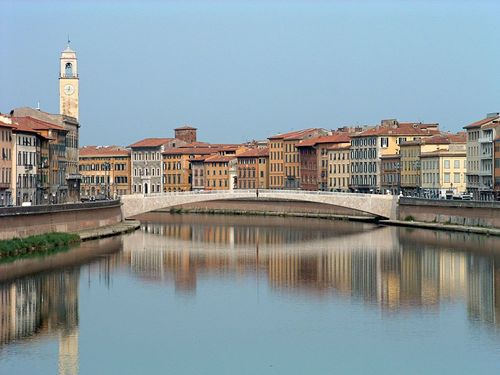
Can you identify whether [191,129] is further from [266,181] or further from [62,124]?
[62,124]

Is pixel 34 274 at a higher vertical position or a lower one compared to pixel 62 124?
lower

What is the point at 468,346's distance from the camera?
33625 mm

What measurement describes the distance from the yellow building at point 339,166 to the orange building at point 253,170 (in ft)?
36.2

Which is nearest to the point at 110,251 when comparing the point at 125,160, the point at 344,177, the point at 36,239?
the point at 36,239

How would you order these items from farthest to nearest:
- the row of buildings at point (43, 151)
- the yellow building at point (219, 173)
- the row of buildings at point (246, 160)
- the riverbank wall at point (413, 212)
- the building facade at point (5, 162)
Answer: the yellow building at point (219, 173) → the row of buildings at point (246, 160) → the row of buildings at point (43, 151) → the building facade at point (5, 162) → the riverbank wall at point (413, 212)

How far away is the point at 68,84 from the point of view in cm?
8781

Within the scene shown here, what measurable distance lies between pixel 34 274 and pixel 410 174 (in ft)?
166

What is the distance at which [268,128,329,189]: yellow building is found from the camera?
112625mm

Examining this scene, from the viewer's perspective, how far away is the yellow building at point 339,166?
104m

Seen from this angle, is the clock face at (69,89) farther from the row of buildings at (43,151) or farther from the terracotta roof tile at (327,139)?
the terracotta roof tile at (327,139)

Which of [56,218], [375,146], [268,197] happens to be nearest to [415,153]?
[375,146]

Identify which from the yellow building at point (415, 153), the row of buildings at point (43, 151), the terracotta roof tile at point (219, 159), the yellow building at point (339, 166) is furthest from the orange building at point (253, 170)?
the row of buildings at point (43, 151)

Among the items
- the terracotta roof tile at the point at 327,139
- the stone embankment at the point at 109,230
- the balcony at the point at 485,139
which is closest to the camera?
the stone embankment at the point at 109,230

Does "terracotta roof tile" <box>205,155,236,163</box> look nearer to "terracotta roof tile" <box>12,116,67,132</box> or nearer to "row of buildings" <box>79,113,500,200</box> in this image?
"row of buildings" <box>79,113,500,200</box>
